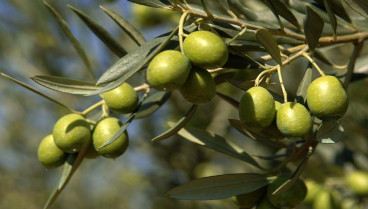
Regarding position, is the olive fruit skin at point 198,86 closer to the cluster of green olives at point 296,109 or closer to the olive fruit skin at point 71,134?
the cluster of green olives at point 296,109

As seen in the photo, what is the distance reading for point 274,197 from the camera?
1.24 metres

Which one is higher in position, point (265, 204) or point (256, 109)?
point (256, 109)

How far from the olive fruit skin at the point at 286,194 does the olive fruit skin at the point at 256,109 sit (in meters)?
0.29

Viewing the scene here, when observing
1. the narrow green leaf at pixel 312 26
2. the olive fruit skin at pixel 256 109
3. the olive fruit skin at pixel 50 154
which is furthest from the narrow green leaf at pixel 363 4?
the olive fruit skin at pixel 50 154

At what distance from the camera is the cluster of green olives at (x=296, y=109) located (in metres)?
1.00

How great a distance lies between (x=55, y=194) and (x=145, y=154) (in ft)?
7.08

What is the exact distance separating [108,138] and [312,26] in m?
0.57

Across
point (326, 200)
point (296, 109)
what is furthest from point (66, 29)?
point (326, 200)

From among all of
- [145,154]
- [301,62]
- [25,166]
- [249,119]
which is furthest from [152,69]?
[25,166]

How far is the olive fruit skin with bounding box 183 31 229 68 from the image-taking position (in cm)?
94

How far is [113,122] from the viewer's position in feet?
4.12

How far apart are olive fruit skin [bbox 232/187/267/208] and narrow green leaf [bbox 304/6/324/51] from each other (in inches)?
17.5

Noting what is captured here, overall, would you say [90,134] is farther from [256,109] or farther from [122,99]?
[256,109]

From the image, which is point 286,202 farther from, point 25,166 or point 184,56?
point 25,166
